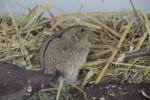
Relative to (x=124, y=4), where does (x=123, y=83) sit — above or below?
below

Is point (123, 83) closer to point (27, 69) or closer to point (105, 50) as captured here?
point (105, 50)

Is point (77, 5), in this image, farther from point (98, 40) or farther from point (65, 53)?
point (65, 53)

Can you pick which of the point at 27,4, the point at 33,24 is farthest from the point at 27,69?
the point at 27,4

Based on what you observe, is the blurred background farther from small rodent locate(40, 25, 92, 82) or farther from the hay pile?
small rodent locate(40, 25, 92, 82)

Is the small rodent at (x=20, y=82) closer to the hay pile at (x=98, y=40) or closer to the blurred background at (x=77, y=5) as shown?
the hay pile at (x=98, y=40)

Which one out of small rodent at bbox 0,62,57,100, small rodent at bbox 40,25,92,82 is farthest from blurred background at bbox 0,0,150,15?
small rodent at bbox 0,62,57,100

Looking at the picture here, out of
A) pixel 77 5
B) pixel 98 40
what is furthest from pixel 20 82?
pixel 77 5
